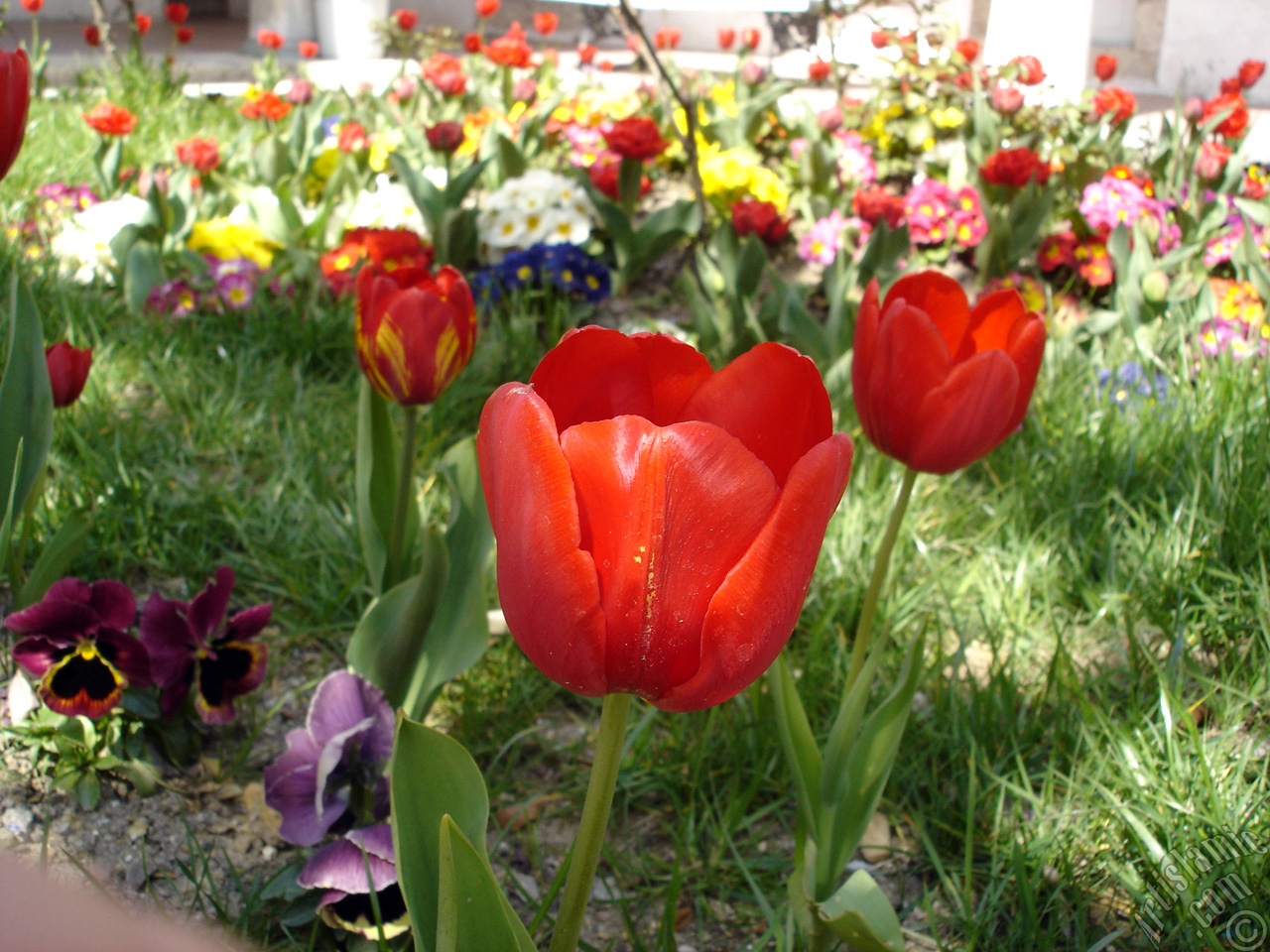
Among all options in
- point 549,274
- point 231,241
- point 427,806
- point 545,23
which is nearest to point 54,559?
point 427,806

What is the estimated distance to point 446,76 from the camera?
12.4ft

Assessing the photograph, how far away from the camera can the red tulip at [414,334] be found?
1.08 metres

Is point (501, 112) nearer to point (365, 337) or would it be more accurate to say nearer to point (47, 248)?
point (47, 248)

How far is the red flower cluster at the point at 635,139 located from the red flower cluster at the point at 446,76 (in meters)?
1.06

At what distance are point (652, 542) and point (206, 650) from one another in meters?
0.87

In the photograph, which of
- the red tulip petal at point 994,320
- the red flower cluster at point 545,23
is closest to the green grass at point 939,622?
the red tulip petal at point 994,320

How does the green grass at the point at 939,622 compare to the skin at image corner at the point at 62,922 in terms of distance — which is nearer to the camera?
the skin at image corner at the point at 62,922

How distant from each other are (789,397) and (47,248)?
2.65 m

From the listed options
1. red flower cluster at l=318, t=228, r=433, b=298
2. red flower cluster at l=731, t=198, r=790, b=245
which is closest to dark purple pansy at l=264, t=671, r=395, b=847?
red flower cluster at l=318, t=228, r=433, b=298

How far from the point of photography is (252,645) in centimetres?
127

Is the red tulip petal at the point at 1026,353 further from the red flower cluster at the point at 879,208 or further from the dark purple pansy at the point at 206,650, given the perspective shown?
the red flower cluster at the point at 879,208

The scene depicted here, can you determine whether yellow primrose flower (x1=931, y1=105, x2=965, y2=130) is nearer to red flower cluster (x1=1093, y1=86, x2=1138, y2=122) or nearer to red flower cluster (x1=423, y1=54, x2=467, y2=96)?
red flower cluster (x1=1093, y1=86, x2=1138, y2=122)

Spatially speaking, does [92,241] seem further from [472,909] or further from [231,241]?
[472,909]

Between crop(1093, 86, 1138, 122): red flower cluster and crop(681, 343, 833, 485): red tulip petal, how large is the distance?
3.29 meters
